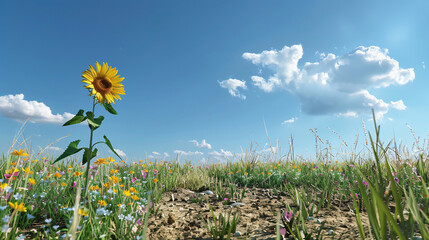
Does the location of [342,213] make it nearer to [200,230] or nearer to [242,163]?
[200,230]

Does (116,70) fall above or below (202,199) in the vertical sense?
above

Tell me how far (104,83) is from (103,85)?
0.11 ft

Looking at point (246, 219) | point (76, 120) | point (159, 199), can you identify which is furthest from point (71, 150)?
point (246, 219)

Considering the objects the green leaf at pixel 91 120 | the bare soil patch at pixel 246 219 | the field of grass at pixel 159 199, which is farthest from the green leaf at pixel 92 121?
the bare soil patch at pixel 246 219

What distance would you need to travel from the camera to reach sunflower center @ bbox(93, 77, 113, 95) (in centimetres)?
280

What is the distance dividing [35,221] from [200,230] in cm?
160

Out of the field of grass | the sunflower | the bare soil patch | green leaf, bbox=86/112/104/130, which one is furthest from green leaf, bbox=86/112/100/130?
the bare soil patch

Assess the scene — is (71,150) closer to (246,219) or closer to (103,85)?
(103,85)

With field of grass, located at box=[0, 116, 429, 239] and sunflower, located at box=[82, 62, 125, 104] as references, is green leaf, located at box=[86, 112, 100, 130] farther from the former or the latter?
field of grass, located at box=[0, 116, 429, 239]

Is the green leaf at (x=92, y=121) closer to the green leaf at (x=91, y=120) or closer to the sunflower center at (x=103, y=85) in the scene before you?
the green leaf at (x=91, y=120)

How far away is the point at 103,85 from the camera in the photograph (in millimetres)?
2869

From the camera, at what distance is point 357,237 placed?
2.27m

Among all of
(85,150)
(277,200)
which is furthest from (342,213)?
(85,150)

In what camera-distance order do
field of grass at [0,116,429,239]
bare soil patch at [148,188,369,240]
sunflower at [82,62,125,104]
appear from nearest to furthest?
field of grass at [0,116,429,239] → bare soil patch at [148,188,369,240] → sunflower at [82,62,125,104]
